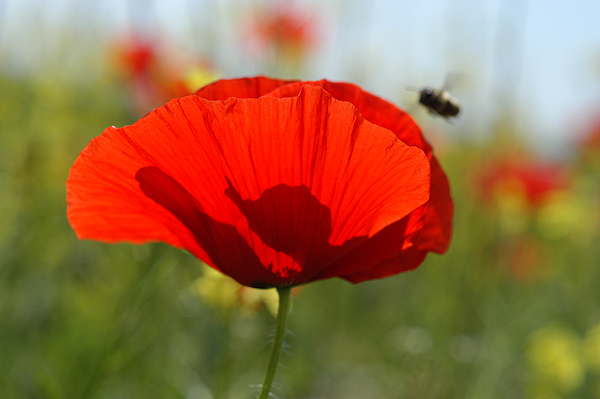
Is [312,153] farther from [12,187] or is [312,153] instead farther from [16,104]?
[16,104]

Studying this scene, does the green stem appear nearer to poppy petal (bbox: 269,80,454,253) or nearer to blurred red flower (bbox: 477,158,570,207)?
poppy petal (bbox: 269,80,454,253)

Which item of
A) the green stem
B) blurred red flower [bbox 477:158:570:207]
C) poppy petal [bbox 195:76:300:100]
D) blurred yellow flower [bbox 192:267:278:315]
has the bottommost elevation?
blurred red flower [bbox 477:158:570:207]

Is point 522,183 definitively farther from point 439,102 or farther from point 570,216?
point 439,102

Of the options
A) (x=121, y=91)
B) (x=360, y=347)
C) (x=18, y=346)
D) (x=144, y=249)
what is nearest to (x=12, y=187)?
(x=18, y=346)

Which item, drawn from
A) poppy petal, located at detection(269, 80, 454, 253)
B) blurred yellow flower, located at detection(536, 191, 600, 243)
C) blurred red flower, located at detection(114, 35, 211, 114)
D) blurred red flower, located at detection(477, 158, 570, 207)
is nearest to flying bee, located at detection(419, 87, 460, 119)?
poppy petal, located at detection(269, 80, 454, 253)

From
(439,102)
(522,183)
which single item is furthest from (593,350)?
(439,102)

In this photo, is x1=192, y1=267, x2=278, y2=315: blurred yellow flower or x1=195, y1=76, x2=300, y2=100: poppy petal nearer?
x1=195, y1=76, x2=300, y2=100: poppy petal
